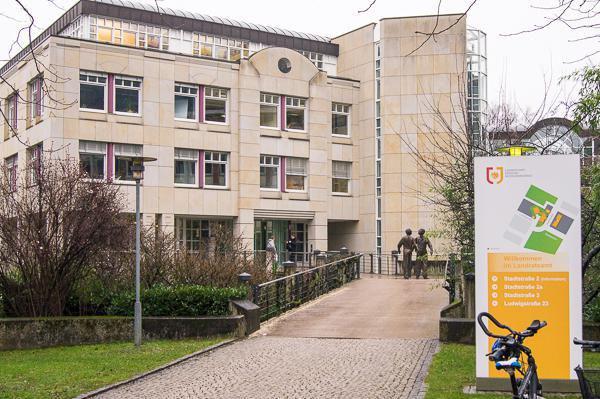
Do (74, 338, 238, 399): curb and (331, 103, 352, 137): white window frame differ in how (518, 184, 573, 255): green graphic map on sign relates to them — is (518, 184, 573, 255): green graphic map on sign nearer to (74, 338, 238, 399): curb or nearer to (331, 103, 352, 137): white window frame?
(74, 338, 238, 399): curb

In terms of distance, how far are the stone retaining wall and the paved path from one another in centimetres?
95

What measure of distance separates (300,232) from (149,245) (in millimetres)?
26785

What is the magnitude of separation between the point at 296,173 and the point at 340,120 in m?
4.93

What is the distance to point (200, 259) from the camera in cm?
2231

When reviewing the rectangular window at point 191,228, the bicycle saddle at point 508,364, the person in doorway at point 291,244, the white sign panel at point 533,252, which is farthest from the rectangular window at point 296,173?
the bicycle saddle at point 508,364

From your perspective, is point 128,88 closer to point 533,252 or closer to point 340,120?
point 340,120

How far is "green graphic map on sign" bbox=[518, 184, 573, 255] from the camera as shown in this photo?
10742mm

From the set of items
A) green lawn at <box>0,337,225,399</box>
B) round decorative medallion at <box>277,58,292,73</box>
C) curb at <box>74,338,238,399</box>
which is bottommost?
green lawn at <box>0,337,225,399</box>

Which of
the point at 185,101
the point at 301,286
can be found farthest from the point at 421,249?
the point at 185,101

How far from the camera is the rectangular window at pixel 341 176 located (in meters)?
49.9

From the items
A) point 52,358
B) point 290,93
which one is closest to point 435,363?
point 52,358

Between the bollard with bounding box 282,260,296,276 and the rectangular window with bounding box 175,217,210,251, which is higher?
the rectangular window with bounding box 175,217,210,251

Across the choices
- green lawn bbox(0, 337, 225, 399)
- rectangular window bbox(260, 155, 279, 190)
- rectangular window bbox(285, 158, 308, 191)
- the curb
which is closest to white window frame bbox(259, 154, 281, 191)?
rectangular window bbox(260, 155, 279, 190)

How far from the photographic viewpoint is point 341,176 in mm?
50219
